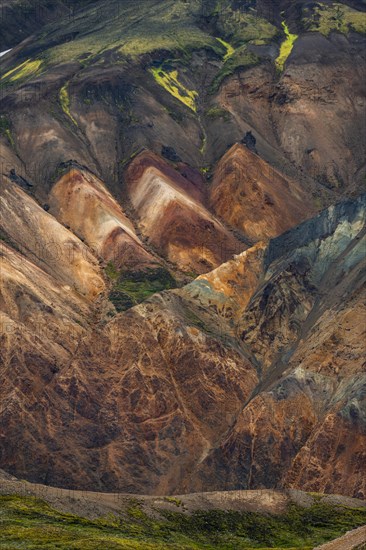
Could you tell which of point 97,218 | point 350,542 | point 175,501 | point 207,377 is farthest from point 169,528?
point 97,218

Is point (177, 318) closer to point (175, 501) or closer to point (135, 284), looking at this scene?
point (135, 284)

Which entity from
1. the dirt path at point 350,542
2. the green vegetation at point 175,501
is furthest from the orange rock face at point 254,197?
the dirt path at point 350,542

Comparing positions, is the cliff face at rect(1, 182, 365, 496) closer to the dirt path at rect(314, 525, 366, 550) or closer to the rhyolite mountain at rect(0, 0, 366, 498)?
the rhyolite mountain at rect(0, 0, 366, 498)

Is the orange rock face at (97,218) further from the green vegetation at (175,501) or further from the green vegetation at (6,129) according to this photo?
the green vegetation at (175,501)

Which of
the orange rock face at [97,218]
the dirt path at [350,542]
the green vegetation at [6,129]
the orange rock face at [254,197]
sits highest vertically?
the green vegetation at [6,129]

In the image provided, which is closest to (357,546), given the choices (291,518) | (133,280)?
(291,518)

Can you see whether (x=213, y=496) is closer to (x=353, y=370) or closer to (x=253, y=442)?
(x=253, y=442)
